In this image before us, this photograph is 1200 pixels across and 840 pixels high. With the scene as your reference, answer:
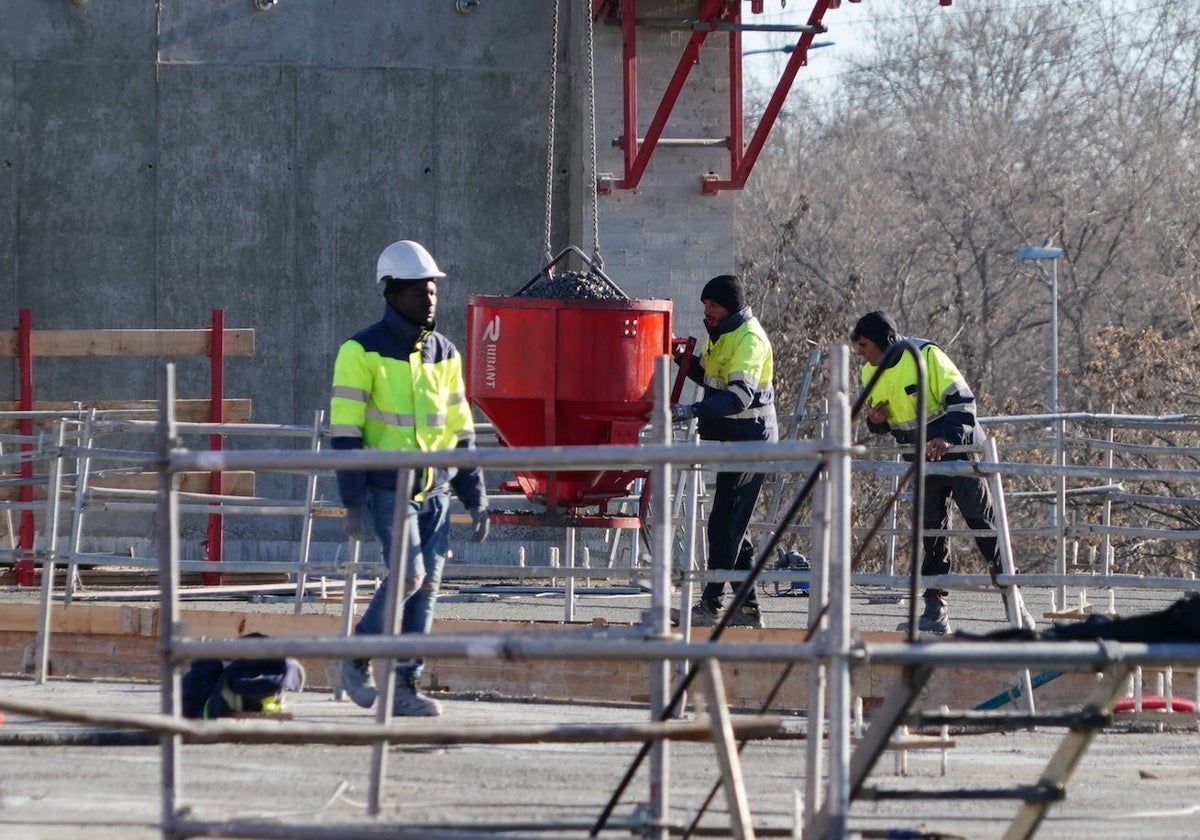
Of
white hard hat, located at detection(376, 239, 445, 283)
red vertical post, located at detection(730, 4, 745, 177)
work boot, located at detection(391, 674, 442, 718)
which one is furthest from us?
red vertical post, located at detection(730, 4, 745, 177)

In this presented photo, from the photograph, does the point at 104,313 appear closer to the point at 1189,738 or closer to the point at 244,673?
the point at 244,673

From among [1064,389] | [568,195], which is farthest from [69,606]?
[1064,389]

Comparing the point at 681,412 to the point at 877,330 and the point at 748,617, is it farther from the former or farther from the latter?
the point at 748,617

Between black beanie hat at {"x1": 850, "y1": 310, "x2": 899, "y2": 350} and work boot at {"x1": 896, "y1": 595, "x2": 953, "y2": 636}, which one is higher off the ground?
black beanie hat at {"x1": 850, "y1": 310, "x2": 899, "y2": 350}

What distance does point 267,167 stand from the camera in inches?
691

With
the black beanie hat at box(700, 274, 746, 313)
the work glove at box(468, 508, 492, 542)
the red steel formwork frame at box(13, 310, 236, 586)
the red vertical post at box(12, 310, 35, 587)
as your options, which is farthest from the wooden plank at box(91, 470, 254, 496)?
the work glove at box(468, 508, 492, 542)

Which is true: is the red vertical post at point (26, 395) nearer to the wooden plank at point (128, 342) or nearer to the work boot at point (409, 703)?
the wooden plank at point (128, 342)

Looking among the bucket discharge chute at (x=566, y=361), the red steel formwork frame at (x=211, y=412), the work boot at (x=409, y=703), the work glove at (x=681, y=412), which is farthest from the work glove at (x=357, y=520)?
the red steel formwork frame at (x=211, y=412)

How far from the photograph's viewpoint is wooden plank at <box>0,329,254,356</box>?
50.0 ft

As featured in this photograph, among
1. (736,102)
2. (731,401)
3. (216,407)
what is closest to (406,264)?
(731,401)

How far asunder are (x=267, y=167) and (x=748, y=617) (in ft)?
27.6

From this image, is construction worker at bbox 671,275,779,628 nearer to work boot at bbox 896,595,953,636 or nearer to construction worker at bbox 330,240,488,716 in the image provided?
work boot at bbox 896,595,953,636

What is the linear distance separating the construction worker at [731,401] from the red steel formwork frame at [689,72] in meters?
5.53

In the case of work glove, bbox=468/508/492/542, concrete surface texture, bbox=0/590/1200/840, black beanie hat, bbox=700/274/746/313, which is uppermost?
black beanie hat, bbox=700/274/746/313
